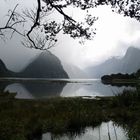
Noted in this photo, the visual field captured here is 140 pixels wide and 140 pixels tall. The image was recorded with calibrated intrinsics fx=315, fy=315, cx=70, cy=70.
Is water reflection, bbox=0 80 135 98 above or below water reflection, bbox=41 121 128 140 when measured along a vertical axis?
above

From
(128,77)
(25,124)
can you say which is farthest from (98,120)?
(128,77)

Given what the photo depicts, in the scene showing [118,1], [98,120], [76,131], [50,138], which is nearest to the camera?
[118,1]

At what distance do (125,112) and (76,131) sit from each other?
5003 millimetres

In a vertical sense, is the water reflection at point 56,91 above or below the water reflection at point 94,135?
above

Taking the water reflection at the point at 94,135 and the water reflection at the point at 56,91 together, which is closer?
the water reflection at the point at 94,135

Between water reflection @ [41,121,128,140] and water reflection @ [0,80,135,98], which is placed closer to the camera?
water reflection @ [41,121,128,140]

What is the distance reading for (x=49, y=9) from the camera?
397 inches

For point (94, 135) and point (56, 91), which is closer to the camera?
point (94, 135)

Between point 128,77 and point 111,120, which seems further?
point 128,77

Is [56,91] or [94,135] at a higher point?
[56,91]

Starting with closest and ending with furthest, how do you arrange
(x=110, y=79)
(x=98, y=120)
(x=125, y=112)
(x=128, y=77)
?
(x=98, y=120), (x=125, y=112), (x=128, y=77), (x=110, y=79)

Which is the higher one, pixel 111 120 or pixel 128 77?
pixel 128 77

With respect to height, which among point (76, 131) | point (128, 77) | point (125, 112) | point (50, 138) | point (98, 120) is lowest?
point (50, 138)

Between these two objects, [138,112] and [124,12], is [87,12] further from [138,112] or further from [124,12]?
[138,112]
